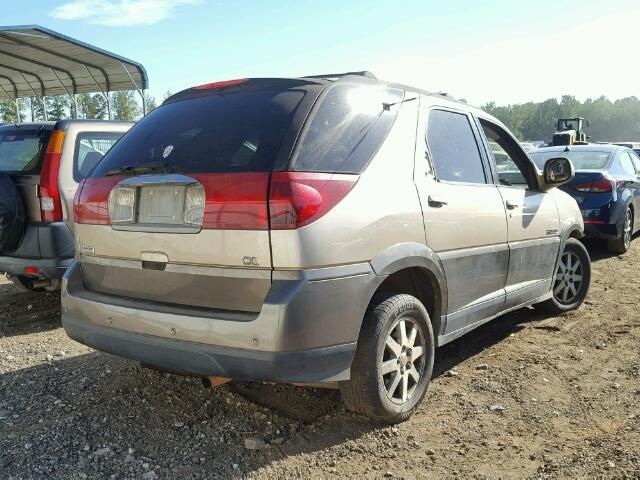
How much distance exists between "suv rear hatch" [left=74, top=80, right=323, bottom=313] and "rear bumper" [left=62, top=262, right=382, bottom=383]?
91 millimetres

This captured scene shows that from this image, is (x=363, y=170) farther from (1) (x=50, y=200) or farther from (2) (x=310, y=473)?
(1) (x=50, y=200)

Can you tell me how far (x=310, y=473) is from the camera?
2768mm

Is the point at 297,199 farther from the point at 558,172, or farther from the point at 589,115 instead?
the point at 589,115

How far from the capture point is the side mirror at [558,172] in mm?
4734

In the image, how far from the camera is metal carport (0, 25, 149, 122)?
12547mm

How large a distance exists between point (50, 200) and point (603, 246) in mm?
7692

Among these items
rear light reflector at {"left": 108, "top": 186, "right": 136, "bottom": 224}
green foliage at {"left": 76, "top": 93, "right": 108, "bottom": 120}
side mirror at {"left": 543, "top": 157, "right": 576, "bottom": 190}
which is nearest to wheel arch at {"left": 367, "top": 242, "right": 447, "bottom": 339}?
rear light reflector at {"left": 108, "top": 186, "right": 136, "bottom": 224}

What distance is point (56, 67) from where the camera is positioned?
1523 cm

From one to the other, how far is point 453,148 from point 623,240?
5758 millimetres

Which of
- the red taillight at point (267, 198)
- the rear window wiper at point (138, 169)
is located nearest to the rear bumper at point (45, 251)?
the rear window wiper at point (138, 169)

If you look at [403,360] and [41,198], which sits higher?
[41,198]

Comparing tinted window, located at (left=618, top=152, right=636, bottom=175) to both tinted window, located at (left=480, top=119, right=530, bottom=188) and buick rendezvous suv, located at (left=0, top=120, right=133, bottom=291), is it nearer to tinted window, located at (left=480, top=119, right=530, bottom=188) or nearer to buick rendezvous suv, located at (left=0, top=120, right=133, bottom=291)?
tinted window, located at (left=480, top=119, right=530, bottom=188)

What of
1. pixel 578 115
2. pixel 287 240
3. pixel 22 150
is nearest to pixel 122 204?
pixel 287 240

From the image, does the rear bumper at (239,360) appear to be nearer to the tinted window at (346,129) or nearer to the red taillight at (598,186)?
the tinted window at (346,129)
